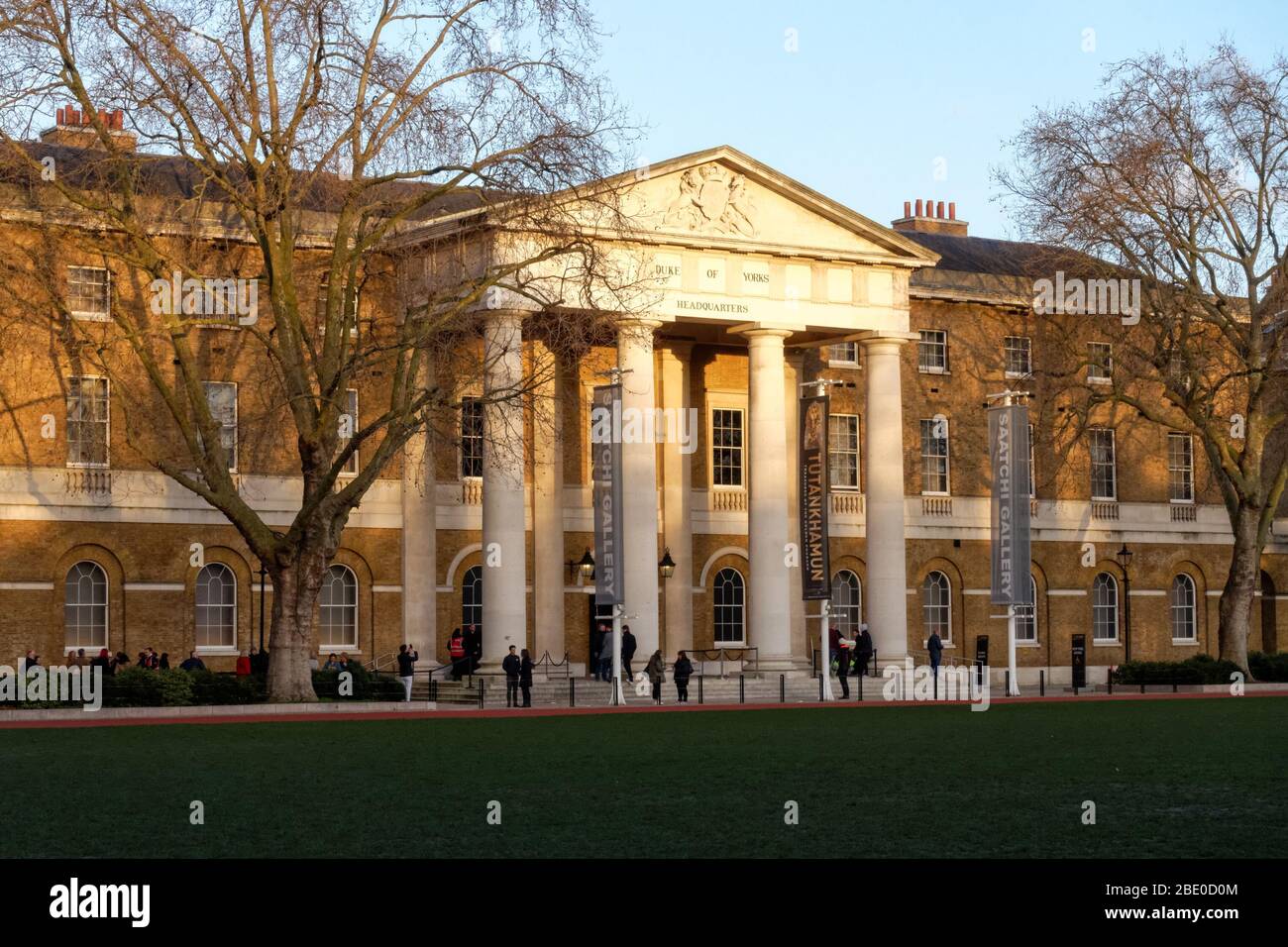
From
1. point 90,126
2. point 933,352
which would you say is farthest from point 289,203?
point 933,352

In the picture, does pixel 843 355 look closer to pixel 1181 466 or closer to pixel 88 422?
pixel 1181 466

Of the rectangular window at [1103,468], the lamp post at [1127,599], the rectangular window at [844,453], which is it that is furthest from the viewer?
the rectangular window at [1103,468]

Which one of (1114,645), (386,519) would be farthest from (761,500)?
(1114,645)

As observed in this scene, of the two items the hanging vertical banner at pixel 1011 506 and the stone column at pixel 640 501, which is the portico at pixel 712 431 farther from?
the hanging vertical banner at pixel 1011 506

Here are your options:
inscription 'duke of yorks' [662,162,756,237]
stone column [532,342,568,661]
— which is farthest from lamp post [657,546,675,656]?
inscription 'duke of yorks' [662,162,756,237]

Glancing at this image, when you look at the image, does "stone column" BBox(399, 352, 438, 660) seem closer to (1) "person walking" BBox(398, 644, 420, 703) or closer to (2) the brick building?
(2) the brick building

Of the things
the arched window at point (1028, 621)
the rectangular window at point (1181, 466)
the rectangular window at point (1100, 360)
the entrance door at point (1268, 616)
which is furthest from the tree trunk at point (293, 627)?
the entrance door at point (1268, 616)

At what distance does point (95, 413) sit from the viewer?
157 feet

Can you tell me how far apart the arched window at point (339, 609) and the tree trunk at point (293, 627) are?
32.0ft

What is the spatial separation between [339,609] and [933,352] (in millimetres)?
20590

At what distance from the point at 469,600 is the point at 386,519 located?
3.23 meters

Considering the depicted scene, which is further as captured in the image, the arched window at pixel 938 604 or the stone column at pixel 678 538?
the arched window at pixel 938 604

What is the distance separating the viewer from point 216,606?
49.0 m

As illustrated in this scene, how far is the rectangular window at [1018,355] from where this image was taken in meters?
A: 61.7
